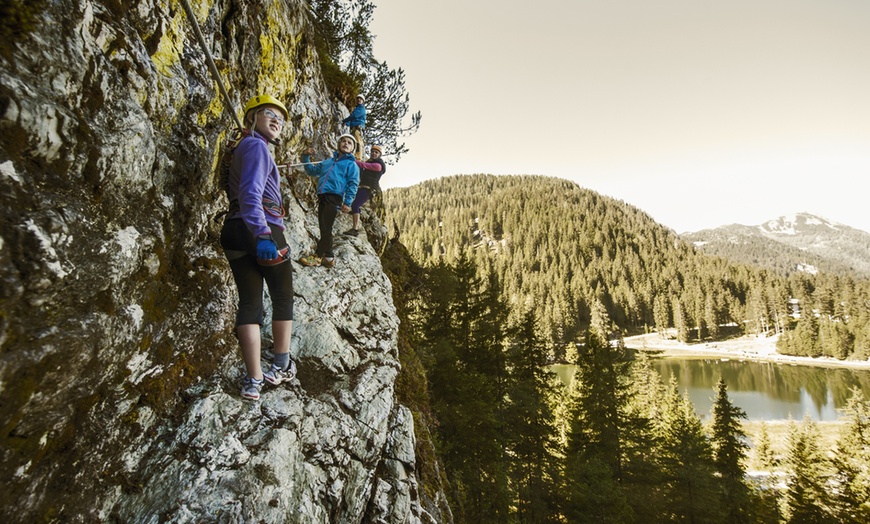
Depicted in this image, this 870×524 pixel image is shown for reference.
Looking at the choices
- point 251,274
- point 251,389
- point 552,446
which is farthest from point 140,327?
point 552,446

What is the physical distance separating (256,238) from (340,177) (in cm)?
383

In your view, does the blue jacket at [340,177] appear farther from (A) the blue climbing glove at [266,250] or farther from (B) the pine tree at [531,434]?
(B) the pine tree at [531,434]

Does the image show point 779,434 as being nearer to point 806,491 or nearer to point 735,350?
point 806,491

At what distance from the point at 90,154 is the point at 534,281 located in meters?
134

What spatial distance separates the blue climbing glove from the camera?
3736 millimetres

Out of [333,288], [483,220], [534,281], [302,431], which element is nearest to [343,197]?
[333,288]

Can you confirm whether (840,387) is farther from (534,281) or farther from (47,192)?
(47,192)

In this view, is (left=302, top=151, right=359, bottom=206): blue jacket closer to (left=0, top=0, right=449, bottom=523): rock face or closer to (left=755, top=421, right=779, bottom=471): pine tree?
(left=0, top=0, right=449, bottom=523): rock face

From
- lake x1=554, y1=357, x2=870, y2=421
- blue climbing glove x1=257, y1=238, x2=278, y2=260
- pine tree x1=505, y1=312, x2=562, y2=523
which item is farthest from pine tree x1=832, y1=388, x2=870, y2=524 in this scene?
blue climbing glove x1=257, y1=238, x2=278, y2=260

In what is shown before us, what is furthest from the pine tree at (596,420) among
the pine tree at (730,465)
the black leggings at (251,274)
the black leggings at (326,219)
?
the black leggings at (251,274)

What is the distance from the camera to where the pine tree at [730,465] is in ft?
69.4

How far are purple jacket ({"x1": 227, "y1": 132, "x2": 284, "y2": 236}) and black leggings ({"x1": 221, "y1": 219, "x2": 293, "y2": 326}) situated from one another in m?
0.16

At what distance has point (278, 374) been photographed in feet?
14.8

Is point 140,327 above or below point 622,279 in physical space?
below
